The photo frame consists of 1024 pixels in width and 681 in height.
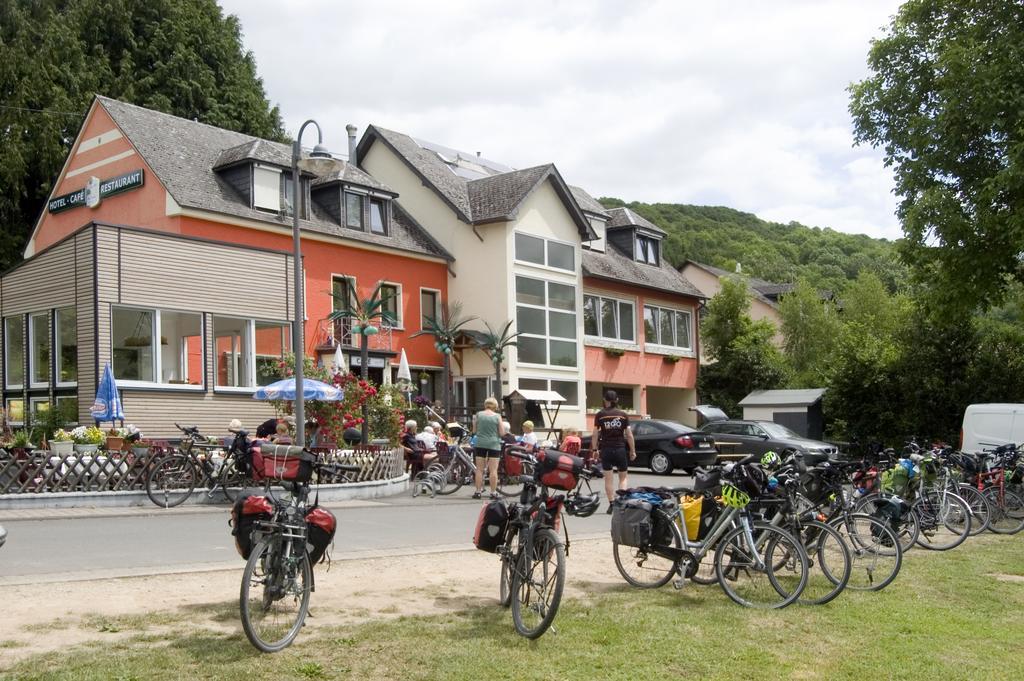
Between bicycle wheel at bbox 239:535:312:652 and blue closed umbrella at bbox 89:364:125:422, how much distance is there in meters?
13.3

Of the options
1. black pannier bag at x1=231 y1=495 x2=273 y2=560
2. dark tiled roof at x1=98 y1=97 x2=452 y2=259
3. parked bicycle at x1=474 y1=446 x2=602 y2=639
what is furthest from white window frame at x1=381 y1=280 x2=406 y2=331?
black pannier bag at x1=231 y1=495 x2=273 y2=560

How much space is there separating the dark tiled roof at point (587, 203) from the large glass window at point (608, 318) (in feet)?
12.3

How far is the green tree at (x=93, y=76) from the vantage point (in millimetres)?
35250

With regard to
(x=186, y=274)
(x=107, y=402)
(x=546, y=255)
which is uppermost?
(x=546, y=255)

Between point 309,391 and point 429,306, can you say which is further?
point 429,306

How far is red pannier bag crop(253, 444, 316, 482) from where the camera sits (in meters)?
7.23

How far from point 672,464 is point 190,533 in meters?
18.2

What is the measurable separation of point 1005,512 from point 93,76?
Result: 3294 cm

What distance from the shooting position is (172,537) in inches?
489

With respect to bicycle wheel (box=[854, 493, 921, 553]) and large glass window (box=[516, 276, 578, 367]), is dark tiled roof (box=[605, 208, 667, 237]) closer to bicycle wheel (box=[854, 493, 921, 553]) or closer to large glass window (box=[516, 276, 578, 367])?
large glass window (box=[516, 276, 578, 367])

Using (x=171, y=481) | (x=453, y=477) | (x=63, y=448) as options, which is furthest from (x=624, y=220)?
(x=63, y=448)

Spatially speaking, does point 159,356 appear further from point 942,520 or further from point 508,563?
point 508,563

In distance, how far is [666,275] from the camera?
4472cm

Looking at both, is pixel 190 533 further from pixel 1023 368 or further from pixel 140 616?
pixel 1023 368
